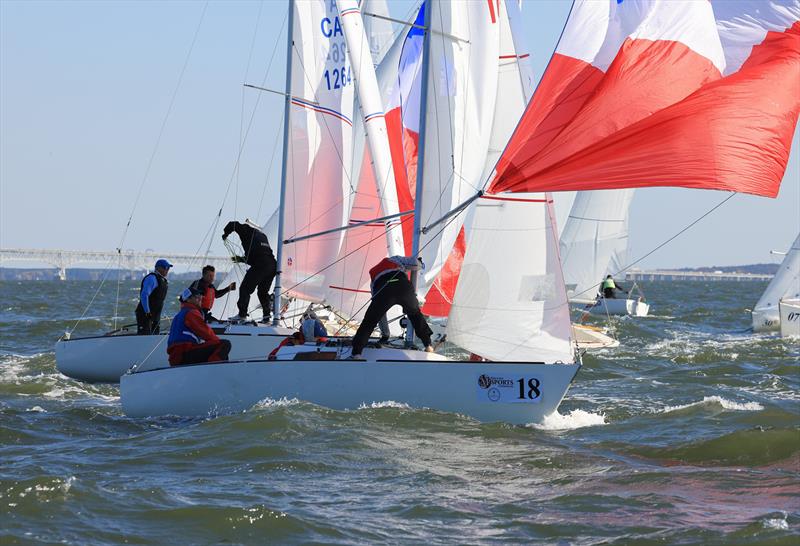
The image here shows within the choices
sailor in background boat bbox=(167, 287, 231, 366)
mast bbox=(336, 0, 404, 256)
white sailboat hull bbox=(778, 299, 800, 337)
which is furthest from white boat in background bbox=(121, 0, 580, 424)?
white sailboat hull bbox=(778, 299, 800, 337)

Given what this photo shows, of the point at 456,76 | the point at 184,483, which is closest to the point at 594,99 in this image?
the point at 456,76

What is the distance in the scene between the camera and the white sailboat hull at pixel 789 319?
2480 cm

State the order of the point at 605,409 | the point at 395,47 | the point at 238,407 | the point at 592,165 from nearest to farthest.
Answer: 1. the point at 592,165
2. the point at 238,407
3. the point at 605,409
4. the point at 395,47

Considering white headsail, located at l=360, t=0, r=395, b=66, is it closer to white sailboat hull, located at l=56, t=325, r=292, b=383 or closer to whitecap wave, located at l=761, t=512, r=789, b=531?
white sailboat hull, located at l=56, t=325, r=292, b=383

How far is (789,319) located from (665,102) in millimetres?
17250

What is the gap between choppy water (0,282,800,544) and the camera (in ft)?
22.1

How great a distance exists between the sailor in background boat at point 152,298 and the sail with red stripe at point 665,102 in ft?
19.1

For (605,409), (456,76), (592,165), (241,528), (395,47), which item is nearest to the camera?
(241,528)

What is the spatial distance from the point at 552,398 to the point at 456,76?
3320 millimetres

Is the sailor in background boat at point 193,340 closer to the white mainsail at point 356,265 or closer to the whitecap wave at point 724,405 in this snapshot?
the white mainsail at point 356,265

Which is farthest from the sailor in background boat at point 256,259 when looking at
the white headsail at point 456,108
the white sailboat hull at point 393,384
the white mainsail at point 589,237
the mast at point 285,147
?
the white mainsail at point 589,237

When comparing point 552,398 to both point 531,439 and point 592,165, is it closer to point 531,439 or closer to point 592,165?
point 531,439

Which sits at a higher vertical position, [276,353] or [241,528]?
[276,353]

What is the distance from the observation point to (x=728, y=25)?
362 inches
